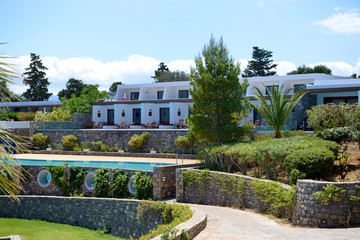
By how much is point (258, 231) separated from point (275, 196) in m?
2.33

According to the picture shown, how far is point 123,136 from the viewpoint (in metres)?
31.6

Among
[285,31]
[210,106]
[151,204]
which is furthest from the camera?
[285,31]

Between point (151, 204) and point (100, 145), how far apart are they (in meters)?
17.9

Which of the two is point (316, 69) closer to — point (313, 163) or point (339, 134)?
point (339, 134)

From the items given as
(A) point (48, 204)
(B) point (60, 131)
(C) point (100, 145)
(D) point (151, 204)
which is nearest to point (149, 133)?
(C) point (100, 145)

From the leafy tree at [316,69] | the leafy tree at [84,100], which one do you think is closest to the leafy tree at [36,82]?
the leafy tree at [84,100]

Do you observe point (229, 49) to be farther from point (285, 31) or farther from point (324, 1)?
point (285, 31)

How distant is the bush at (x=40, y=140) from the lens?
34250 millimetres

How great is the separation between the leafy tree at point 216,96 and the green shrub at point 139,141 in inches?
426

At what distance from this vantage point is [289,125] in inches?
1003

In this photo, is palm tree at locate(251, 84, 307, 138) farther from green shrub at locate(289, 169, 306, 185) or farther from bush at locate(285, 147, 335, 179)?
green shrub at locate(289, 169, 306, 185)

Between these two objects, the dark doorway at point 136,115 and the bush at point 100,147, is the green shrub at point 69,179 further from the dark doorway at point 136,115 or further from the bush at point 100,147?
the dark doorway at point 136,115

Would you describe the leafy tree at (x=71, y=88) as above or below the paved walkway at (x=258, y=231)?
above

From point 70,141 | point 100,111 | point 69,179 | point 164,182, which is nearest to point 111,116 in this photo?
point 100,111
